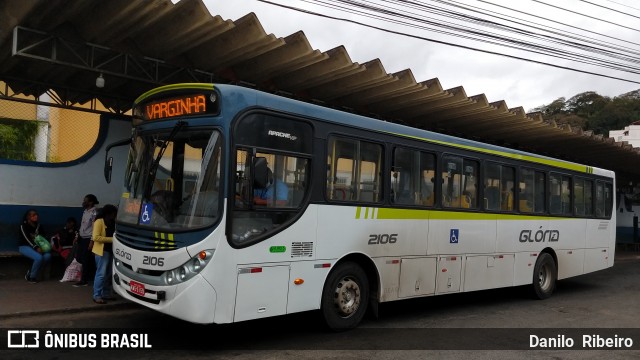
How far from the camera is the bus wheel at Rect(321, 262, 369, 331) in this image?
6.65 metres

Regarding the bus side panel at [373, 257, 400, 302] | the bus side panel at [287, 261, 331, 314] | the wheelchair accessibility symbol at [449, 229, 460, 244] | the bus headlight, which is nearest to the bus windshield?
the bus headlight

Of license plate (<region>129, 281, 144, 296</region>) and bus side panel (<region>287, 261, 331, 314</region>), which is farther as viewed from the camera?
bus side panel (<region>287, 261, 331, 314</region>)

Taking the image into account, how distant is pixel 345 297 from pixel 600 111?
7614cm

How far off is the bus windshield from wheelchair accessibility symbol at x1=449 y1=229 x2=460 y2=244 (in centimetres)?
442

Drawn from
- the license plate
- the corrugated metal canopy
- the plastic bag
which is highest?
the corrugated metal canopy

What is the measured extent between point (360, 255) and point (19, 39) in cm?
669

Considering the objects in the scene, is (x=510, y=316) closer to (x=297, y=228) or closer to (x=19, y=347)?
(x=297, y=228)

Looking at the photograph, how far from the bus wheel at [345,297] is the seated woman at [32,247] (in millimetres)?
5603

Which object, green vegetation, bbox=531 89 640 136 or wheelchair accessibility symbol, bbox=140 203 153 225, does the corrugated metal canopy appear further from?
green vegetation, bbox=531 89 640 136

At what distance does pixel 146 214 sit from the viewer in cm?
591

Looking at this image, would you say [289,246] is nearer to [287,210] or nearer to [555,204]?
[287,210]

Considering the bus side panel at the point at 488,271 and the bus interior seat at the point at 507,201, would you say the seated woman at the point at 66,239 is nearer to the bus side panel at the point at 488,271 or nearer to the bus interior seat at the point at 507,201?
the bus side panel at the point at 488,271

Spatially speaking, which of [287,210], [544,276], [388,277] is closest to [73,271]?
[287,210]

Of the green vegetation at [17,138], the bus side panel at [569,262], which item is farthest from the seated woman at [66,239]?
the bus side panel at [569,262]
